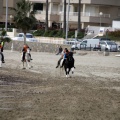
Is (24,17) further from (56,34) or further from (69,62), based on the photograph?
(69,62)

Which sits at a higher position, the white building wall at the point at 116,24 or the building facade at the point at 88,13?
the building facade at the point at 88,13

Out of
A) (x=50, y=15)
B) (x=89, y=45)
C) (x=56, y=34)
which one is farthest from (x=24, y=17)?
(x=50, y=15)

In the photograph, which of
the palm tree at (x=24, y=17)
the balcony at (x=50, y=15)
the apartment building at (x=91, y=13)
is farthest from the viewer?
the balcony at (x=50, y=15)

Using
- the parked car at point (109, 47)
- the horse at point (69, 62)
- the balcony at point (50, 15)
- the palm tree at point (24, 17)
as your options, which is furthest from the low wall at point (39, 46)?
the horse at point (69, 62)

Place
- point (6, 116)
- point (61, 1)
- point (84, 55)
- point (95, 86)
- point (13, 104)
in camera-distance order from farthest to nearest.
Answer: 1. point (61, 1)
2. point (84, 55)
3. point (95, 86)
4. point (13, 104)
5. point (6, 116)

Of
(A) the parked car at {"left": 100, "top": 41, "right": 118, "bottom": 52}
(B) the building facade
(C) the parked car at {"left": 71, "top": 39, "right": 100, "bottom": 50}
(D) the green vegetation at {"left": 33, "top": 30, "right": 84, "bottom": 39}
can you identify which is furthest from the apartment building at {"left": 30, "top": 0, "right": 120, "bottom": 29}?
(A) the parked car at {"left": 100, "top": 41, "right": 118, "bottom": 52}

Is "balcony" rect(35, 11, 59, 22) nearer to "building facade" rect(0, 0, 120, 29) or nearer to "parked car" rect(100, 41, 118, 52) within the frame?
"building facade" rect(0, 0, 120, 29)

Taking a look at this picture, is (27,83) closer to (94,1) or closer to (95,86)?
(95,86)

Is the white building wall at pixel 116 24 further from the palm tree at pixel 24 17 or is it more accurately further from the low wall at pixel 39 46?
the low wall at pixel 39 46

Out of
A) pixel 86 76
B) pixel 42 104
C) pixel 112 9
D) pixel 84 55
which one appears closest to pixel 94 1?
pixel 112 9

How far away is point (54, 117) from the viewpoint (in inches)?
592

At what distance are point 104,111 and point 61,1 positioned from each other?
6980 centimetres

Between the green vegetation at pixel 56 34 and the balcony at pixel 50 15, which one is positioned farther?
the balcony at pixel 50 15

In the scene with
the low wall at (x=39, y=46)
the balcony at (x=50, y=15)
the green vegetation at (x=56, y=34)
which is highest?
the balcony at (x=50, y=15)
